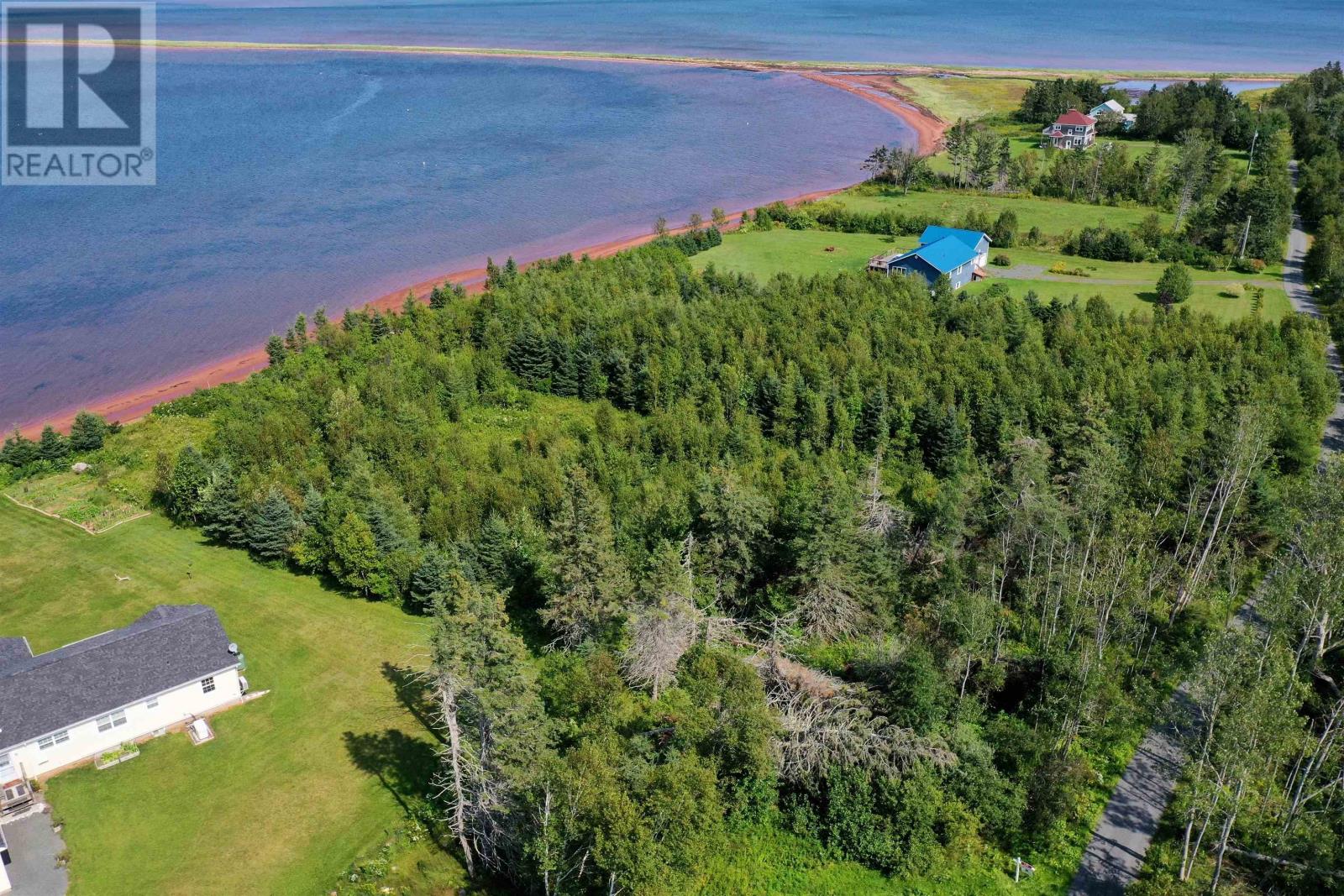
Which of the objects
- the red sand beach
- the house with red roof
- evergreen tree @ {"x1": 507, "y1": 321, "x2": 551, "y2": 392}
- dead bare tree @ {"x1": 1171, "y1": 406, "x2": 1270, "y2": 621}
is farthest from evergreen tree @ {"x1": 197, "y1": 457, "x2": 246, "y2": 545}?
the house with red roof

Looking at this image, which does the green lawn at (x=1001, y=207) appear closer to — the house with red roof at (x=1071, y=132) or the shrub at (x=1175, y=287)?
the shrub at (x=1175, y=287)

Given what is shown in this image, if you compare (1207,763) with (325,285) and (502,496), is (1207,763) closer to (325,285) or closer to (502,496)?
(502,496)

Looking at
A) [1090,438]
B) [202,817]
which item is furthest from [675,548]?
[1090,438]

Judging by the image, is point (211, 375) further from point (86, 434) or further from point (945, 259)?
point (945, 259)

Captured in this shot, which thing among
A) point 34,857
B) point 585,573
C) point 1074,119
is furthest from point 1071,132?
point 34,857

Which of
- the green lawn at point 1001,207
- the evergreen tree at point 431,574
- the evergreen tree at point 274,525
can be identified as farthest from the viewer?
the green lawn at point 1001,207

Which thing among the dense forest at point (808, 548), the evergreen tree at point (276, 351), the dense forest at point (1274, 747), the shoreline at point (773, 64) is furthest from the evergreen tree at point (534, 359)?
the shoreline at point (773, 64)

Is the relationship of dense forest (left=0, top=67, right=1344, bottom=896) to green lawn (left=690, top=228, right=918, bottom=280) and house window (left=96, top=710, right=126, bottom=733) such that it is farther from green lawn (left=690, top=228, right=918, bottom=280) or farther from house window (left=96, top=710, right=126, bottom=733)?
green lawn (left=690, top=228, right=918, bottom=280)
